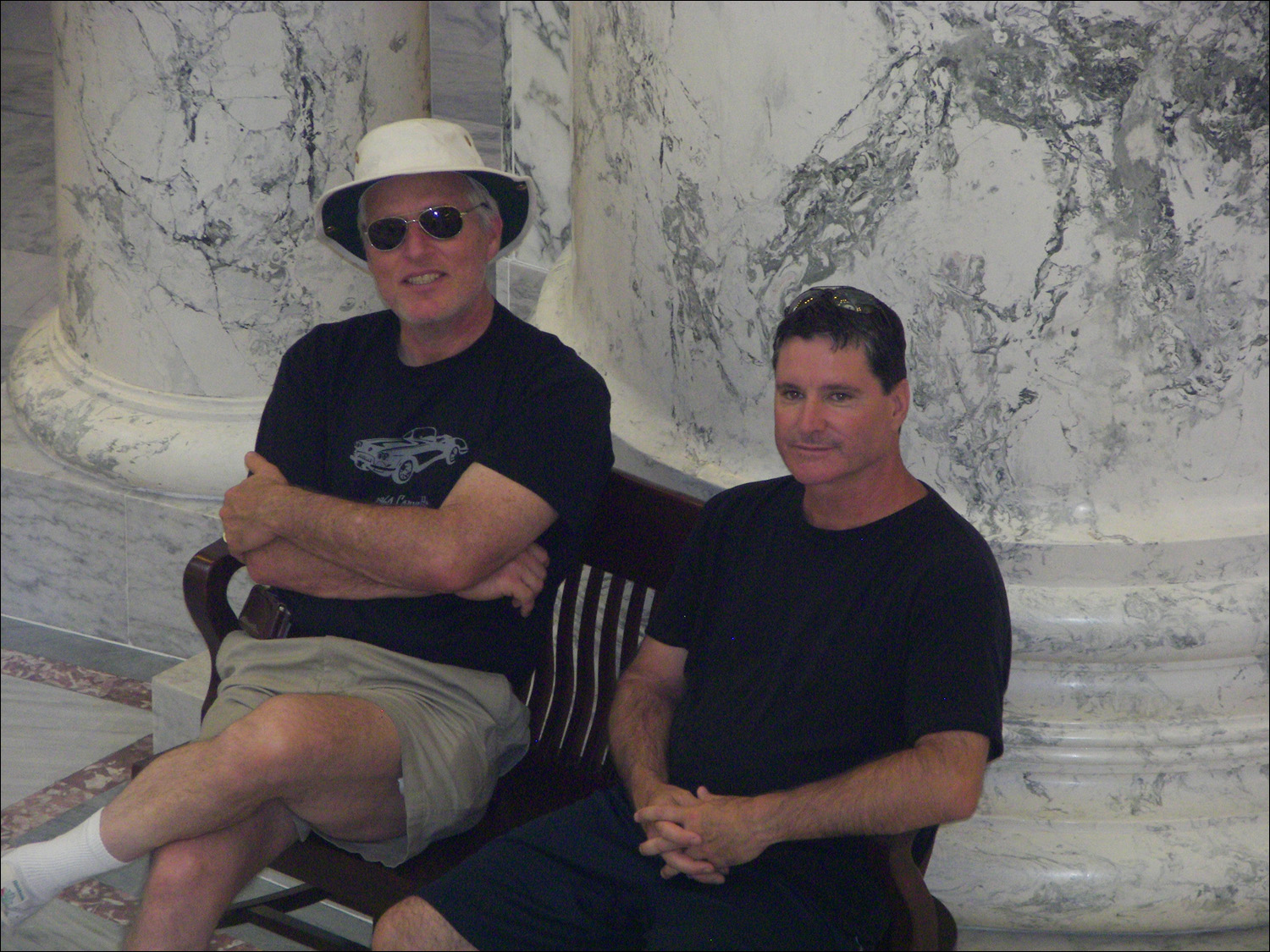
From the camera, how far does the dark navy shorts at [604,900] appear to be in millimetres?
2133

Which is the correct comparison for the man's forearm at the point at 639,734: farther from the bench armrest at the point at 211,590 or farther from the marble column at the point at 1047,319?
the bench armrest at the point at 211,590

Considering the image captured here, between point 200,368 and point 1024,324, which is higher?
point 1024,324

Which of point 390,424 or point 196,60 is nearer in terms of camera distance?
point 390,424

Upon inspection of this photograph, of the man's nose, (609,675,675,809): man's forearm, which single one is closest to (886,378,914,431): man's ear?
the man's nose

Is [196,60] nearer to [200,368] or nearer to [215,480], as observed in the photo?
[200,368]

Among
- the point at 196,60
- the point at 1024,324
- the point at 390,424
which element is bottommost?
the point at 390,424

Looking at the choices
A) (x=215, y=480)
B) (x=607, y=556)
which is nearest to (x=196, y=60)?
(x=215, y=480)

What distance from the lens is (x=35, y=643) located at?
438cm

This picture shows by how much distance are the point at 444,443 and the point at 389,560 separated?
27cm

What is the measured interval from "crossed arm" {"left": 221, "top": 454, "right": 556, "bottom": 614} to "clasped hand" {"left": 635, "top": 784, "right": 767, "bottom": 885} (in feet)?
1.91

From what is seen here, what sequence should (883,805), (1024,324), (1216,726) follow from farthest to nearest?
(1216,726)
(1024,324)
(883,805)

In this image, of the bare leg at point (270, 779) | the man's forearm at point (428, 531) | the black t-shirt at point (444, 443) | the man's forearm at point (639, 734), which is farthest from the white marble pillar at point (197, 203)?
the man's forearm at point (639, 734)

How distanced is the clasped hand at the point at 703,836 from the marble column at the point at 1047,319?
919 millimetres

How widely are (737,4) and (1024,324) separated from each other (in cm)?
78
